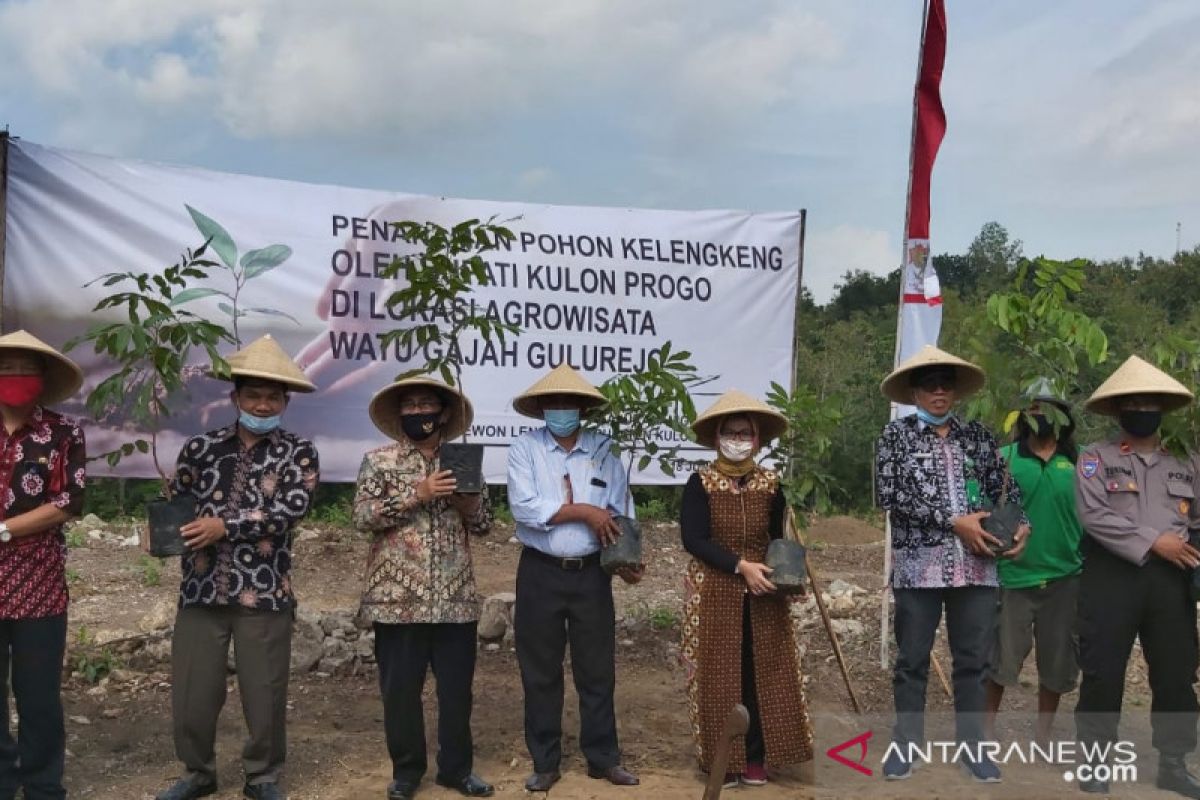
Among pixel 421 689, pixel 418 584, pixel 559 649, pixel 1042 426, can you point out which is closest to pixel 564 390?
pixel 418 584

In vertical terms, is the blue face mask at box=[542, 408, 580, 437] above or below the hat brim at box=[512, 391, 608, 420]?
below

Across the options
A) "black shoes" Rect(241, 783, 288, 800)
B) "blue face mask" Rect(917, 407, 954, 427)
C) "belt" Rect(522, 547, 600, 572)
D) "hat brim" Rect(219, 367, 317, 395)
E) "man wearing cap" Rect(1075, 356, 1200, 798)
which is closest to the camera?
"hat brim" Rect(219, 367, 317, 395)

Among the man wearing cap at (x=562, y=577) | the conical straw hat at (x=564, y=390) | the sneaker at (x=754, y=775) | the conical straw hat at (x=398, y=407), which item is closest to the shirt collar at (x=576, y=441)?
the man wearing cap at (x=562, y=577)

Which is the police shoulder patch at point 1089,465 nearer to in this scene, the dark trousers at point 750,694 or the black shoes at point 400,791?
the dark trousers at point 750,694

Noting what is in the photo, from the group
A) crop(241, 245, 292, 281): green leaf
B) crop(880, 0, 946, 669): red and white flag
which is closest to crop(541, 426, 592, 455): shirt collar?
crop(880, 0, 946, 669): red and white flag

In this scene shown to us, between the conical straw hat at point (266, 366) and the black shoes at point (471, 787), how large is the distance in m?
1.67

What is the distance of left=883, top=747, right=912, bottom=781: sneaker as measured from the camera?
4.69 meters

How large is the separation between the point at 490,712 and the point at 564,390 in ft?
6.64

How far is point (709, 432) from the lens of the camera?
15.7 feet

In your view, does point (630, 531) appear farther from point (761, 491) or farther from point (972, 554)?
point (972, 554)

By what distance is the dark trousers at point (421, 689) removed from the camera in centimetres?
436

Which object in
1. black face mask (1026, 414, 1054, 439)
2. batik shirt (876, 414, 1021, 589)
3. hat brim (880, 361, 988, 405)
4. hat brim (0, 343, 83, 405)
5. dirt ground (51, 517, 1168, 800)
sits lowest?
dirt ground (51, 517, 1168, 800)

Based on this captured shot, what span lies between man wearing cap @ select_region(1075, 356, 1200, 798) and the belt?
2058 mm

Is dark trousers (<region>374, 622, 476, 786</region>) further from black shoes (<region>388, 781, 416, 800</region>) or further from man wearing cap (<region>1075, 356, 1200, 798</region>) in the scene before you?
man wearing cap (<region>1075, 356, 1200, 798</region>)
